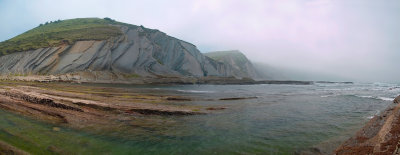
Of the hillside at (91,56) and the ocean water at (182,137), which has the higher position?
the hillside at (91,56)

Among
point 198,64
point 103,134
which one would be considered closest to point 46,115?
point 103,134

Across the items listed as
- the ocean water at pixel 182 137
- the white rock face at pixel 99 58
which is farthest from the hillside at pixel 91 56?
the ocean water at pixel 182 137

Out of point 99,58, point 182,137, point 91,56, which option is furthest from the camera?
point 99,58

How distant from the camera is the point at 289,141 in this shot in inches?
536

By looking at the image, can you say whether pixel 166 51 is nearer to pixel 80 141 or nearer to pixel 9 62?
pixel 9 62

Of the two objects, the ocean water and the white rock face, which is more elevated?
the white rock face

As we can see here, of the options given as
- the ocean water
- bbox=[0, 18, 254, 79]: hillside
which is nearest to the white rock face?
bbox=[0, 18, 254, 79]: hillside

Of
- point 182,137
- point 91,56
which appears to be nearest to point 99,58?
point 91,56

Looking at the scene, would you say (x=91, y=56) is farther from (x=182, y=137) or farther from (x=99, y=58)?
(x=182, y=137)

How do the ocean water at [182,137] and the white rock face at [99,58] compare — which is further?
the white rock face at [99,58]

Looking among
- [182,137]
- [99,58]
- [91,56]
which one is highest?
[91,56]

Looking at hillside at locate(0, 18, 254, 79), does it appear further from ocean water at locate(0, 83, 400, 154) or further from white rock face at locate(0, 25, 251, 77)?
ocean water at locate(0, 83, 400, 154)

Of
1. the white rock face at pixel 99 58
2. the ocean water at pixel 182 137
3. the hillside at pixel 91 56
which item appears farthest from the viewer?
the white rock face at pixel 99 58

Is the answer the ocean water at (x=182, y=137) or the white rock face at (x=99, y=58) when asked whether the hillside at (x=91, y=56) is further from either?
the ocean water at (x=182, y=137)
